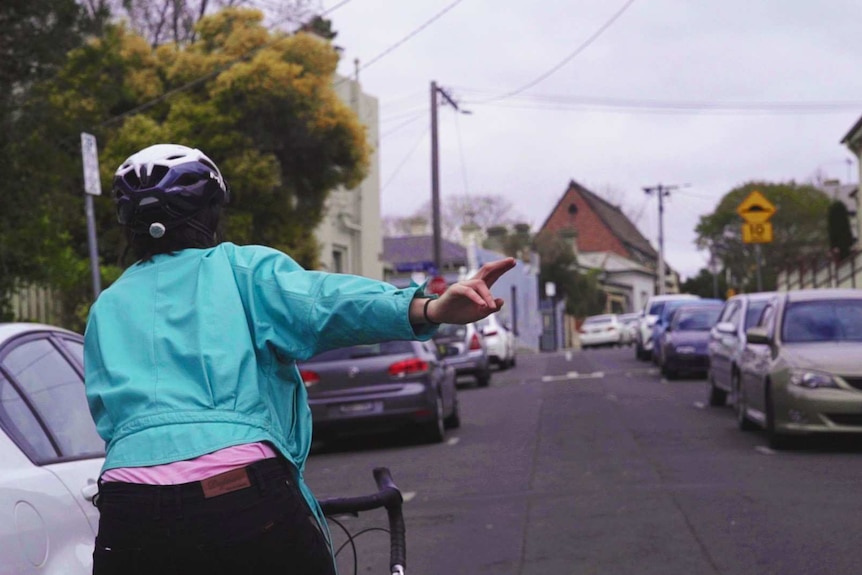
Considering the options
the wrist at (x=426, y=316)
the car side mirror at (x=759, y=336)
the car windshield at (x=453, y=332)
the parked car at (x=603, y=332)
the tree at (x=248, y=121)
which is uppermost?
the tree at (x=248, y=121)

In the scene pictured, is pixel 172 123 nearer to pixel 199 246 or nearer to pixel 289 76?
pixel 289 76

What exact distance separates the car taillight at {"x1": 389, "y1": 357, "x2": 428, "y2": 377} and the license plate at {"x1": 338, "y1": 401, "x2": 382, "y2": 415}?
14.9 inches

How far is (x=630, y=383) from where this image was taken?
22.4m

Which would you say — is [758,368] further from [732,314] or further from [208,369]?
[208,369]

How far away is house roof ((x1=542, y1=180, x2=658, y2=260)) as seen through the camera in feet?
318

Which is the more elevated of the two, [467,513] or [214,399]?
[214,399]

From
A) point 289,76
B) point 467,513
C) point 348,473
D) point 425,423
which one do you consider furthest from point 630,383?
point 467,513

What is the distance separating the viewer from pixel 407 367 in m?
13.1

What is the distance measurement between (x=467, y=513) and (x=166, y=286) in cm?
618

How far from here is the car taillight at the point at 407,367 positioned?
42.7 feet

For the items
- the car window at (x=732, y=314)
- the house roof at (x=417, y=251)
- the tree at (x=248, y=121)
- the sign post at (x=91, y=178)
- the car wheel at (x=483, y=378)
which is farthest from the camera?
the house roof at (x=417, y=251)

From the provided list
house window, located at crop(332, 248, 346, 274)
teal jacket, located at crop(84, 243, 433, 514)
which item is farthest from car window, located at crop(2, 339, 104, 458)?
house window, located at crop(332, 248, 346, 274)

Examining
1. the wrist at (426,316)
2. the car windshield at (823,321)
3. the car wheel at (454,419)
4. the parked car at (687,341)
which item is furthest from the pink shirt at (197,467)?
the parked car at (687,341)

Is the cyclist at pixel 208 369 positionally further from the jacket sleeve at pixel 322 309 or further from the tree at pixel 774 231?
the tree at pixel 774 231
